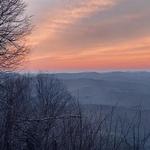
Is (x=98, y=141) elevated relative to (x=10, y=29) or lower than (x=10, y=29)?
lower

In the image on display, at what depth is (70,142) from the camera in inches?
158

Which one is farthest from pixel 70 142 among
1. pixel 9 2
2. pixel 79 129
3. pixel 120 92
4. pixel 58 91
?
pixel 120 92

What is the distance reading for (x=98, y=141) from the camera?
4102 mm

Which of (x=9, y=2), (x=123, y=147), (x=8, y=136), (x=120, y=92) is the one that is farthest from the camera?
(x=120, y=92)

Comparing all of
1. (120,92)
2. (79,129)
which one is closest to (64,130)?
(79,129)

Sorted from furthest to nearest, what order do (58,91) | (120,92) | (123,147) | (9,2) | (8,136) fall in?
(120,92) → (58,91) → (9,2) → (123,147) → (8,136)

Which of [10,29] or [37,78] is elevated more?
[10,29]

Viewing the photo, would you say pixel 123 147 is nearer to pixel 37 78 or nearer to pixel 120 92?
pixel 37 78

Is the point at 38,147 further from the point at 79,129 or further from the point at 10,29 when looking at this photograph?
the point at 10,29

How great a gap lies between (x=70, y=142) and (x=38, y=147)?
1.10 feet

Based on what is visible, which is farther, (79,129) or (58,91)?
(58,91)

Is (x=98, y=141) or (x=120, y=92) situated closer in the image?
(x=98, y=141)

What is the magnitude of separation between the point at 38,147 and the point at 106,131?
2.17 feet

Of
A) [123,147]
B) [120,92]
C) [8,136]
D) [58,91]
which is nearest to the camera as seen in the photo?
[8,136]
